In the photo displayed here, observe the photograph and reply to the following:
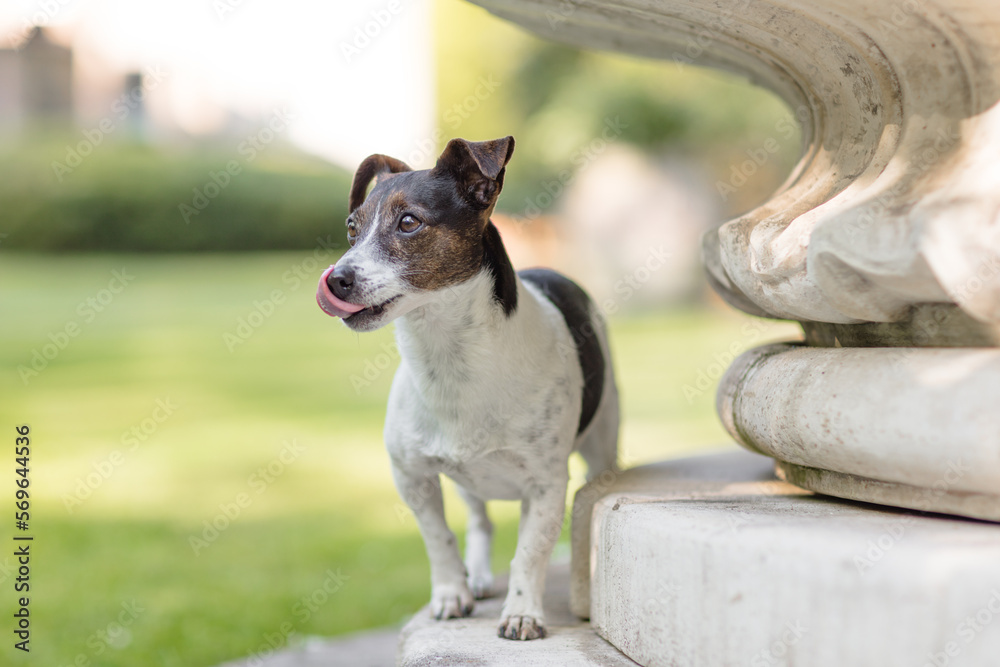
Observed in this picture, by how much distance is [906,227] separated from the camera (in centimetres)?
228

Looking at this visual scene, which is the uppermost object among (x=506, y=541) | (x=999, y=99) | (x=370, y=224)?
(x=999, y=99)

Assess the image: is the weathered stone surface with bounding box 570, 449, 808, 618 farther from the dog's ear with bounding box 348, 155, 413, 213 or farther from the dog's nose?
the dog's ear with bounding box 348, 155, 413, 213

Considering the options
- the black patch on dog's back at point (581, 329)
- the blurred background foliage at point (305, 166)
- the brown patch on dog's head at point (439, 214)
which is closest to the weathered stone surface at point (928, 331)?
the black patch on dog's back at point (581, 329)

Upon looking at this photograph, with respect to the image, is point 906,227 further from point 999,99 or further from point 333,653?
point 333,653

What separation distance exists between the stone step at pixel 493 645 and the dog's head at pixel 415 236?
1.06m

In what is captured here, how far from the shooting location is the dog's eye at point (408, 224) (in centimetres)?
291

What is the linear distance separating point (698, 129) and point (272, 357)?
927 centimetres

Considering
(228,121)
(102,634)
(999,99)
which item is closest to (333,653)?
(102,634)

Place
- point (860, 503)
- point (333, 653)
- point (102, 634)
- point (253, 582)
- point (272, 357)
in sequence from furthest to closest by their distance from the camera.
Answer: point (272, 357), point (253, 582), point (102, 634), point (333, 653), point (860, 503)

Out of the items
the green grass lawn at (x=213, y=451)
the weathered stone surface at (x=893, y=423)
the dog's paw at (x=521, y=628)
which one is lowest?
the green grass lawn at (x=213, y=451)

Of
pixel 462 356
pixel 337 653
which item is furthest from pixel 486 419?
pixel 337 653

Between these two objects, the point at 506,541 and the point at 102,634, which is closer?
the point at 102,634

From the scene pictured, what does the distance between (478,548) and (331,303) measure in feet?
5.28

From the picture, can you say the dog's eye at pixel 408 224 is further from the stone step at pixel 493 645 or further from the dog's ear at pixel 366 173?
the stone step at pixel 493 645
